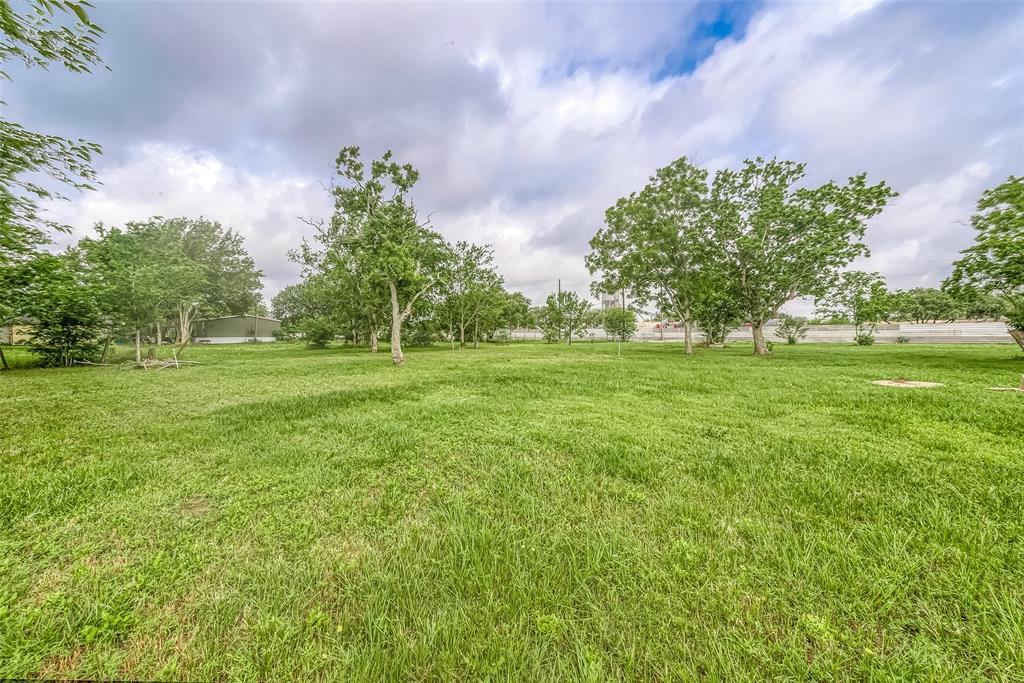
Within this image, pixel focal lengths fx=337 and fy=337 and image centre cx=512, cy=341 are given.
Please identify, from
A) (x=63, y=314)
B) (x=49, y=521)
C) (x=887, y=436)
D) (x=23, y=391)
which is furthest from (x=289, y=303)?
(x=887, y=436)

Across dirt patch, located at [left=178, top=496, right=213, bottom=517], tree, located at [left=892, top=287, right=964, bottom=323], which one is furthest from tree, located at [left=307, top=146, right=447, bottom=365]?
tree, located at [left=892, top=287, right=964, bottom=323]

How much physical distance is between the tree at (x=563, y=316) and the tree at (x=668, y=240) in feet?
66.5

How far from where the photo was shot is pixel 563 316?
4197cm

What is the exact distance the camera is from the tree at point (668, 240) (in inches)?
736

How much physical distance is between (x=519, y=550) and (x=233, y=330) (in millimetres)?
52838

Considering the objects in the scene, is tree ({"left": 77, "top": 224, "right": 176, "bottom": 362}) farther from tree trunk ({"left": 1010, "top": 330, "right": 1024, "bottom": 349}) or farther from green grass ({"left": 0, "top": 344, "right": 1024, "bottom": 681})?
tree trunk ({"left": 1010, "top": 330, "right": 1024, "bottom": 349})

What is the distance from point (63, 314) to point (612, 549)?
20418 mm

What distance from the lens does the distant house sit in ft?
133

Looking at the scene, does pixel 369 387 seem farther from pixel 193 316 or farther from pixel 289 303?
Answer: pixel 289 303

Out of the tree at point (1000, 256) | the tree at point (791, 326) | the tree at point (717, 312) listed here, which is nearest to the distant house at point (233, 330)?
the tree at point (717, 312)

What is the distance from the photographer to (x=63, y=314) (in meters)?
12.6

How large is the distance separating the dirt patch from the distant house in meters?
45.7

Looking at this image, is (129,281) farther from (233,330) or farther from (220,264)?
(233,330)

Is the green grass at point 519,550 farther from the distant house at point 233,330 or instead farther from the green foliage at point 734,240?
the distant house at point 233,330
